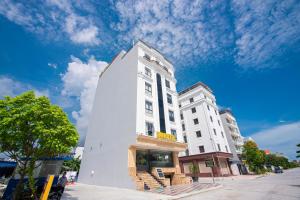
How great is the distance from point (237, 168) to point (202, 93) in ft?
68.9

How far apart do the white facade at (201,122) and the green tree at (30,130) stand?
31732mm

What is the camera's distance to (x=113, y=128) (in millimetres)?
22781

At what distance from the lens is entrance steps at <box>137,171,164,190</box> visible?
648 inches

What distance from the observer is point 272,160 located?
6719 centimetres

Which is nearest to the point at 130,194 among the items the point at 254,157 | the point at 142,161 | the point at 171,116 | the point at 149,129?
the point at 142,161

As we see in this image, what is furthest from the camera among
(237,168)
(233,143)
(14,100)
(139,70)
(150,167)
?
(233,143)

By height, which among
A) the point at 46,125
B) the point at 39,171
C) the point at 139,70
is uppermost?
the point at 139,70

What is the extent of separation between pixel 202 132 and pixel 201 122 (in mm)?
2393

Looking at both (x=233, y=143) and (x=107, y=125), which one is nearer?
(x=107, y=125)

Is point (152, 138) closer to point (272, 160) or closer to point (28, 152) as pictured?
point (28, 152)

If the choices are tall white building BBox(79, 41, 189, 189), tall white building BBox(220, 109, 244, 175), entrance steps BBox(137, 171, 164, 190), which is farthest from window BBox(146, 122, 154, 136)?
tall white building BBox(220, 109, 244, 175)

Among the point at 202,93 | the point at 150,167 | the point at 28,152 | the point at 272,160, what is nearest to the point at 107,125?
the point at 150,167

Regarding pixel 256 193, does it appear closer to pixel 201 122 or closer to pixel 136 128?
pixel 136 128

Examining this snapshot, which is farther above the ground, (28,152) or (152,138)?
(152,138)
